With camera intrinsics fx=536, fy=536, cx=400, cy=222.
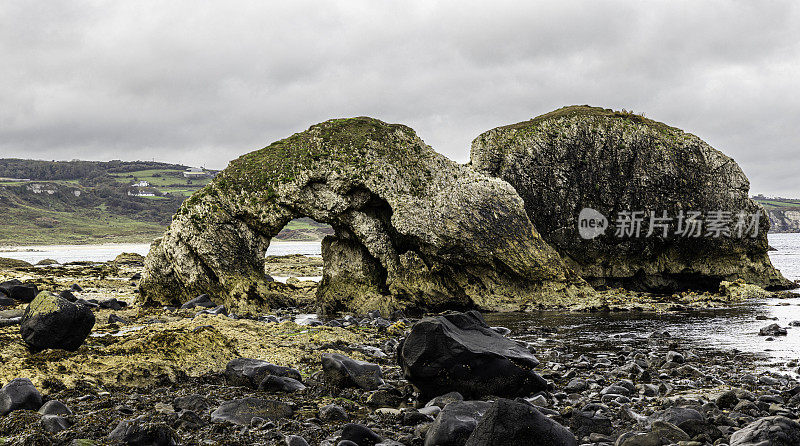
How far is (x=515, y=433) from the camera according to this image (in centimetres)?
612

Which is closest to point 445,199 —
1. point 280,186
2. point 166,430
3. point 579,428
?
point 280,186

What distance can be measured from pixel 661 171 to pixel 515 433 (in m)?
31.8

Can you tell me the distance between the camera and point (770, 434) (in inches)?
250

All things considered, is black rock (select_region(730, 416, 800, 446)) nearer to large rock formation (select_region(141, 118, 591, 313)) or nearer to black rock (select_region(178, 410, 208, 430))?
black rock (select_region(178, 410, 208, 430))

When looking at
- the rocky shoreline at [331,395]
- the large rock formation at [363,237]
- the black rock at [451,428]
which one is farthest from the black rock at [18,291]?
the black rock at [451,428]

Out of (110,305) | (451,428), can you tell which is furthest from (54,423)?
(110,305)

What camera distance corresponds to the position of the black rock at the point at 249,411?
8156 mm

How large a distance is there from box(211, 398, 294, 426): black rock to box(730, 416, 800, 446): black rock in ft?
20.6

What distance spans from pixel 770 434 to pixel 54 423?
924 cm

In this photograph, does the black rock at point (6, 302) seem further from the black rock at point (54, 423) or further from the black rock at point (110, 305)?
the black rock at point (54, 423)

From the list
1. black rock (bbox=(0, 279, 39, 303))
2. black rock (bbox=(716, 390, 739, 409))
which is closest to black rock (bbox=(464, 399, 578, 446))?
black rock (bbox=(716, 390, 739, 409))

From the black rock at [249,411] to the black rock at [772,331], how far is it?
53.1ft

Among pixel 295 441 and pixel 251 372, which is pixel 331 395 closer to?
pixel 251 372

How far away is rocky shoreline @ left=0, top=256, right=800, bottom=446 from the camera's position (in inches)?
283
